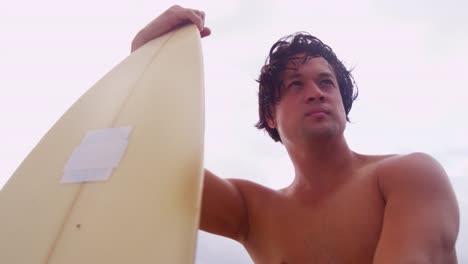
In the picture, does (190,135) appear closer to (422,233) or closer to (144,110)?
(144,110)

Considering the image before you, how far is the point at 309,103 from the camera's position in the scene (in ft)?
5.65

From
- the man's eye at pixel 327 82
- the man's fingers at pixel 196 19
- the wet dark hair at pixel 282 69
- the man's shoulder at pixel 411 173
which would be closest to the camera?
the man's shoulder at pixel 411 173

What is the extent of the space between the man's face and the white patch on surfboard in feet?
2.46

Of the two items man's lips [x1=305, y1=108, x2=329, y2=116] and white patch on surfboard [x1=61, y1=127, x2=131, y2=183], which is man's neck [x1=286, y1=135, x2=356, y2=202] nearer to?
man's lips [x1=305, y1=108, x2=329, y2=116]

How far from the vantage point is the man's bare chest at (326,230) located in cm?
141

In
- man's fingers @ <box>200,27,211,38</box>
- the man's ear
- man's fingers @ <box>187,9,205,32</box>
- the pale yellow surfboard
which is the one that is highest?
man's fingers @ <box>187,9,205,32</box>

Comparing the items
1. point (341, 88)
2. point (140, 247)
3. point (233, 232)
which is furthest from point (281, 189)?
point (140, 247)

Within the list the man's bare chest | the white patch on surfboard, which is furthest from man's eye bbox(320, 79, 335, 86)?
the white patch on surfboard

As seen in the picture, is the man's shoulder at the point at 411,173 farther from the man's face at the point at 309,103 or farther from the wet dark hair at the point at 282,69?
the wet dark hair at the point at 282,69

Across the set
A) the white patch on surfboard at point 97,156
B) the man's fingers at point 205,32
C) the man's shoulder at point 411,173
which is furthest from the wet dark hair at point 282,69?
the white patch on surfboard at point 97,156

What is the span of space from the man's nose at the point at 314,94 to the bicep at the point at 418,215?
1.49 feet

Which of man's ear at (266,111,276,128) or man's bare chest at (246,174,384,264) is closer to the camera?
man's bare chest at (246,174,384,264)

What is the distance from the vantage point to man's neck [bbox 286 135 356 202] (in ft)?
5.65

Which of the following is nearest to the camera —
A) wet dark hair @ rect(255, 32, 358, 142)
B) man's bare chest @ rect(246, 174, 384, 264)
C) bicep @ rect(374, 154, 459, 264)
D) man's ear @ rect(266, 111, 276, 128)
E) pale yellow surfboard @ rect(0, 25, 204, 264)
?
pale yellow surfboard @ rect(0, 25, 204, 264)
